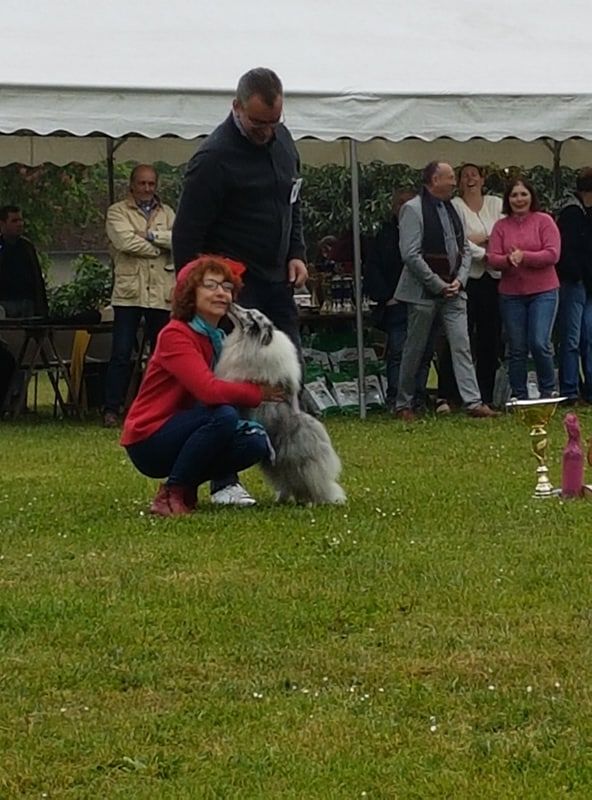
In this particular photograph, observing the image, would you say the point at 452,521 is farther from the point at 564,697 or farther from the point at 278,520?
the point at 564,697

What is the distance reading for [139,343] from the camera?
12.8 meters

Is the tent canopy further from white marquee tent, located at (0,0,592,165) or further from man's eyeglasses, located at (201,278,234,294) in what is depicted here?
man's eyeglasses, located at (201,278,234,294)

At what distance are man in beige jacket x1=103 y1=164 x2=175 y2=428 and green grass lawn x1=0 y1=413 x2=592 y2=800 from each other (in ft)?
13.4

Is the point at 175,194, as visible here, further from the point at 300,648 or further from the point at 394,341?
the point at 300,648

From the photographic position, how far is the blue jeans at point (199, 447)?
6.75 m

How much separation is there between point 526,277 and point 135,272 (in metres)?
2.83

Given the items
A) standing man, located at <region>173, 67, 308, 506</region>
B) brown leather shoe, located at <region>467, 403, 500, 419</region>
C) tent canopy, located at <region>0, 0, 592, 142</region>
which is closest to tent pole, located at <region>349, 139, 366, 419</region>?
tent canopy, located at <region>0, 0, 592, 142</region>

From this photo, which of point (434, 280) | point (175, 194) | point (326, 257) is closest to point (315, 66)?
point (434, 280)

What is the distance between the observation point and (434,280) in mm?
11273

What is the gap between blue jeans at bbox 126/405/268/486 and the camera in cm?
675

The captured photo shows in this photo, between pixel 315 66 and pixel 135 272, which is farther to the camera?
pixel 135 272

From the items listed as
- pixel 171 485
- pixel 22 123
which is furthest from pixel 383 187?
pixel 171 485

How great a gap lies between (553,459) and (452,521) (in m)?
2.33

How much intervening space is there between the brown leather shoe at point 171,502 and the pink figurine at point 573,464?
5.57 ft
